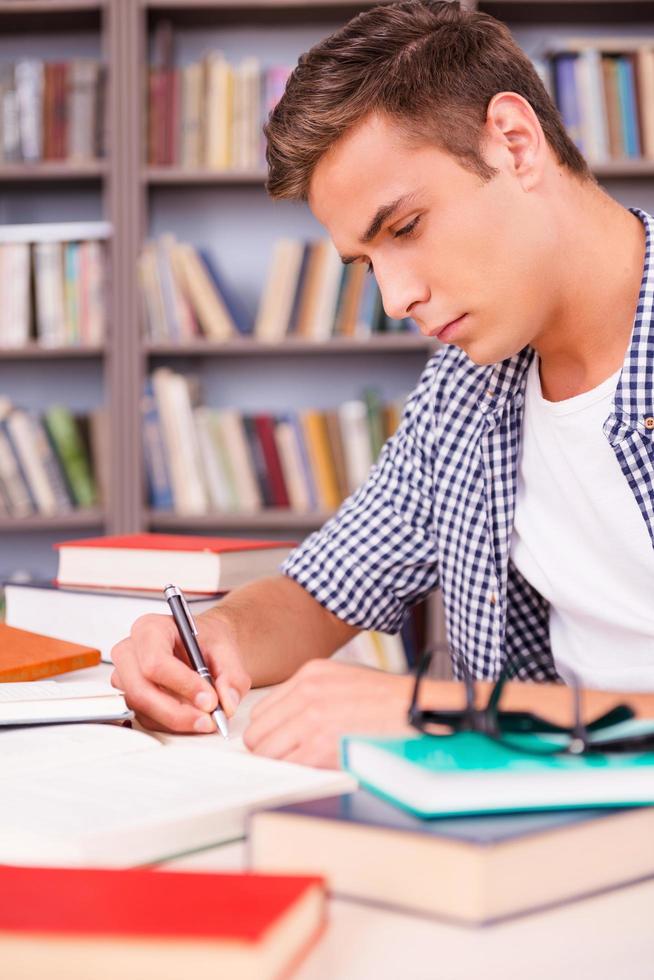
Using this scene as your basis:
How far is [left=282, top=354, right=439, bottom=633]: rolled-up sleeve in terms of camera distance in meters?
1.33

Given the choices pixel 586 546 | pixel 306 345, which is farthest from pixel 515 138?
pixel 306 345

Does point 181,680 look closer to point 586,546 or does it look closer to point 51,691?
point 51,691

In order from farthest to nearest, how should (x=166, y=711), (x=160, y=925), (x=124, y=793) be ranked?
(x=166, y=711) → (x=124, y=793) → (x=160, y=925)

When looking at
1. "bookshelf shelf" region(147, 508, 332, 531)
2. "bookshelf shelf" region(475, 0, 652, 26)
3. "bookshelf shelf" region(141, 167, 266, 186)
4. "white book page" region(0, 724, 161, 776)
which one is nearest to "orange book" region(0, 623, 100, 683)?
"white book page" region(0, 724, 161, 776)

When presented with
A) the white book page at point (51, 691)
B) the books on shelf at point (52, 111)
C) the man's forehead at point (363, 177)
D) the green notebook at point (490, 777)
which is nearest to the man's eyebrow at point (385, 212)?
the man's forehead at point (363, 177)

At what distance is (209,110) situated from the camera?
277 cm

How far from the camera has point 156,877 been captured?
0.46 m

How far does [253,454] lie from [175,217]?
29.7 inches

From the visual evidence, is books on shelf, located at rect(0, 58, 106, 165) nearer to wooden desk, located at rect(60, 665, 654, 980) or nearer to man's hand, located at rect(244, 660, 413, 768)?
man's hand, located at rect(244, 660, 413, 768)

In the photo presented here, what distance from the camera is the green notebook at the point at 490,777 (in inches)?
19.6

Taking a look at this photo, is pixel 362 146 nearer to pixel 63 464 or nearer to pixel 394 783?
pixel 394 783

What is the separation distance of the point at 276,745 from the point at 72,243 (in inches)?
90.1

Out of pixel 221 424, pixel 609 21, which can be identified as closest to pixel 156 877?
pixel 221 424

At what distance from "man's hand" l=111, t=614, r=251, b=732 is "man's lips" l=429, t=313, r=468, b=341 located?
401mm
